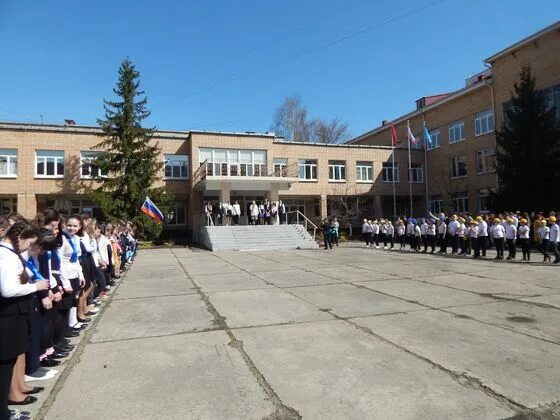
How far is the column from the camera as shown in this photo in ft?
96.8

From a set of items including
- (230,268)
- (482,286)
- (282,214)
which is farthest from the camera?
(282,214)

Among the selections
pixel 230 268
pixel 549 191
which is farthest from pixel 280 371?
pixel 549 191

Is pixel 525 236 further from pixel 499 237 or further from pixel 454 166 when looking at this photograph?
pixel 454 166

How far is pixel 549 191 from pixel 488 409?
24064 mm

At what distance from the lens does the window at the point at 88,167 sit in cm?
3041

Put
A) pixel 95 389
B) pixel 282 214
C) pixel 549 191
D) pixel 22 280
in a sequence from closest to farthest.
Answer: pixel 22 280 < pixel 95 389 < pixel 549 191 < pixel 282 214

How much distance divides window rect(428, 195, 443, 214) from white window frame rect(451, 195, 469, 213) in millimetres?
1784

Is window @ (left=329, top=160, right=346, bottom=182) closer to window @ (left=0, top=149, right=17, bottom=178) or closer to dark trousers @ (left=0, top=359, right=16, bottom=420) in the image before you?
window @ (left=0, top=149, right=17, bottom=178)

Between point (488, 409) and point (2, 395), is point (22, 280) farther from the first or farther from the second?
point (488, 409)

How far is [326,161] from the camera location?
3678 centimetres

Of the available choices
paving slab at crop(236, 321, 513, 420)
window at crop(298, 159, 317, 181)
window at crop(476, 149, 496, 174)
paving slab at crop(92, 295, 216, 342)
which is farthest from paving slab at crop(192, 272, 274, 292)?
window at crop(476, 149, 496, 174)

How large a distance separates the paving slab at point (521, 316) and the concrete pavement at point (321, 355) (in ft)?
0.06

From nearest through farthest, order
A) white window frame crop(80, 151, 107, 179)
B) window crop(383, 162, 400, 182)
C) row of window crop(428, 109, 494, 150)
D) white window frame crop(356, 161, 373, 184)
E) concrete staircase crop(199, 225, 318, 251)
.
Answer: concrete staircase crop(199, 225, 318, 251), white window frame crop(80, 151, 107, 179), row of window crop(428, 109, 494, 150), white window frame crop(356, 161, 373, 184), window crop(383, 162, 400, 182)

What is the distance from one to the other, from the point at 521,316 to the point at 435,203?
113 feet
